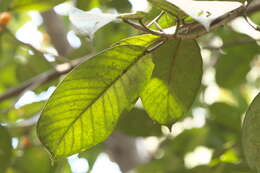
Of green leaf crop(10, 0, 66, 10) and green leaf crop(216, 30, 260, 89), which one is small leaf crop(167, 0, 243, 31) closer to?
green leaf crop(10, 0, 66, 10)

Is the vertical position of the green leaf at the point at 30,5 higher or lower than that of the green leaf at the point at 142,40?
lower

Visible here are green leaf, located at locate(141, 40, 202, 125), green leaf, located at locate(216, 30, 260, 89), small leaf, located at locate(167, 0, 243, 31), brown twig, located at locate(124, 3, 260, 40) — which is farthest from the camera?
green leaf, located at locate(216, 30, 260, 89)

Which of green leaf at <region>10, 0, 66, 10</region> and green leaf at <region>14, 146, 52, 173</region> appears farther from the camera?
green leaf at <region>14, 146, 52, 173</region>

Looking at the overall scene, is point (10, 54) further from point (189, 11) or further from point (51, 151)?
point (189, 11)

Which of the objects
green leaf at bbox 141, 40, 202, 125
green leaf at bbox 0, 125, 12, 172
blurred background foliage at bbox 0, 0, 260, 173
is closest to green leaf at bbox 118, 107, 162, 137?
blurred background foliage at bbox 0, 0, 260, 173

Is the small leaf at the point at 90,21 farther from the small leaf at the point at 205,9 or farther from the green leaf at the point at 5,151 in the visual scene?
the green leaf at the point at 5,151

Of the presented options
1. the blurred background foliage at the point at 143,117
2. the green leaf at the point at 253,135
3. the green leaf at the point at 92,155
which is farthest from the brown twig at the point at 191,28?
the green leaf at the point at 92,155
